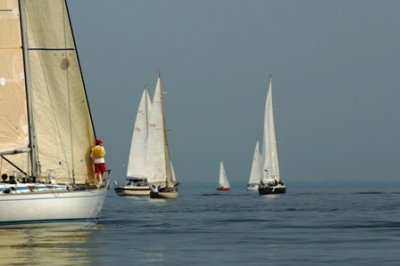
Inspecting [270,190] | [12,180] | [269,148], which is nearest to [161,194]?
[270,190]

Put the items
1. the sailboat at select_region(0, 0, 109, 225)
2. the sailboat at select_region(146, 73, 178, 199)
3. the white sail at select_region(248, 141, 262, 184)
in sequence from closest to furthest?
the sailboat at select_region(0, 0, 109, 225), the sailboat at select_region(146, 73, 178, 199), the white sail at select_region(248, 141, 262, 184)

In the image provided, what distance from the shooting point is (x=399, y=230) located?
47.6m

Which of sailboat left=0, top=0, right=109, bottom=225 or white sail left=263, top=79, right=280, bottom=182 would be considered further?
white sail left=263, top=79, right=280, bottom=182

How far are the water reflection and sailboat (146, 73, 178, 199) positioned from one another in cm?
5922

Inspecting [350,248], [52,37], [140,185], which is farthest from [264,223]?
[140,185]

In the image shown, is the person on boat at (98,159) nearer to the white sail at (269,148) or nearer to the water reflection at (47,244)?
the water reflection at (47,244)

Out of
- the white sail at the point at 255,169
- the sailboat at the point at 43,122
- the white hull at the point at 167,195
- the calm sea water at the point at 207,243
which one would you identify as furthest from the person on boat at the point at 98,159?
the white sail at the point at 255,169

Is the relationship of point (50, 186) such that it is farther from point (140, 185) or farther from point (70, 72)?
point (140, 185)

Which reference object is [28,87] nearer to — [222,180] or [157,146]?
[157,146]

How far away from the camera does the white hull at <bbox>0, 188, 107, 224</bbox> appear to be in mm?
47719

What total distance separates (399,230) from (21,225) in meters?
14.5

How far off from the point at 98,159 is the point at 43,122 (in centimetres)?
281

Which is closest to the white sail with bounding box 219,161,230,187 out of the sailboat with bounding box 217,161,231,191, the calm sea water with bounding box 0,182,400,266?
the sailboat with bounding box 217,161,231,191

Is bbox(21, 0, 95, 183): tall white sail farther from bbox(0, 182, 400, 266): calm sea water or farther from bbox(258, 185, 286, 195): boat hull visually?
bbox(258, 185, 286, 195): boat hull
